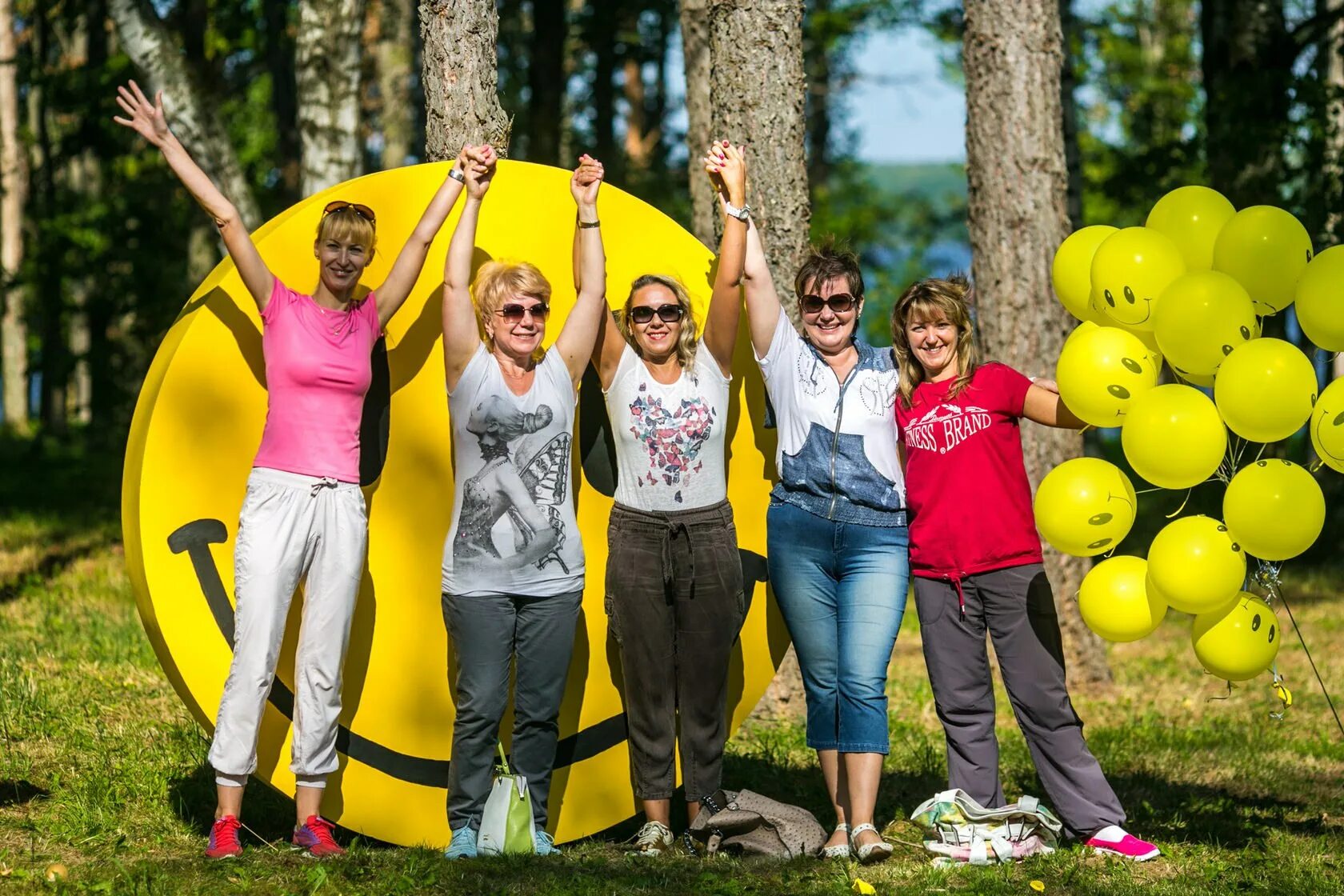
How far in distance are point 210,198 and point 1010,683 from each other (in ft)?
10.8

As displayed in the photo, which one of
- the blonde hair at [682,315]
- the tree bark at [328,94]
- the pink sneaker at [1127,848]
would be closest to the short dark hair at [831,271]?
the blonde hair at [682,315]

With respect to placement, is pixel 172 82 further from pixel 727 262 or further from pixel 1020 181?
pixel 727 262

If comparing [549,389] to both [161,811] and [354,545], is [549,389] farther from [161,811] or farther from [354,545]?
[161,811]

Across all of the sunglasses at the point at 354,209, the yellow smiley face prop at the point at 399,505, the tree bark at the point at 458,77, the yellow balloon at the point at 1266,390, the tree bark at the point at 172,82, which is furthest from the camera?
the tree bark at the point at 172,82

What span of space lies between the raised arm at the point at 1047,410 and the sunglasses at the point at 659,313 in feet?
4.23

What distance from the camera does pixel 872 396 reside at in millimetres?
5180

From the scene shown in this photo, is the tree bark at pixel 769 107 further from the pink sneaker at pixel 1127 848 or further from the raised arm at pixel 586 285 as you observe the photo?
the pink sneaker at pixel 1127 848

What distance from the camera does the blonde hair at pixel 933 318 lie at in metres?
5.12

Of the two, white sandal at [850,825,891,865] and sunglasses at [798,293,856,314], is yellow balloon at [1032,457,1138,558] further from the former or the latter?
white sandal at [850,825,891,865]

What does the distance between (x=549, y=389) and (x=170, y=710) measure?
3328mm

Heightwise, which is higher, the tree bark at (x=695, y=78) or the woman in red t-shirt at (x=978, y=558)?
the tree bark at (x=695, y=78)

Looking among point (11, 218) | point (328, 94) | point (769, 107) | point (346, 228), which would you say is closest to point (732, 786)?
point (346, 228)

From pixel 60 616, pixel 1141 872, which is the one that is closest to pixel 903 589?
pixel 1141 872

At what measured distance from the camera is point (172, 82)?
10164 mm
